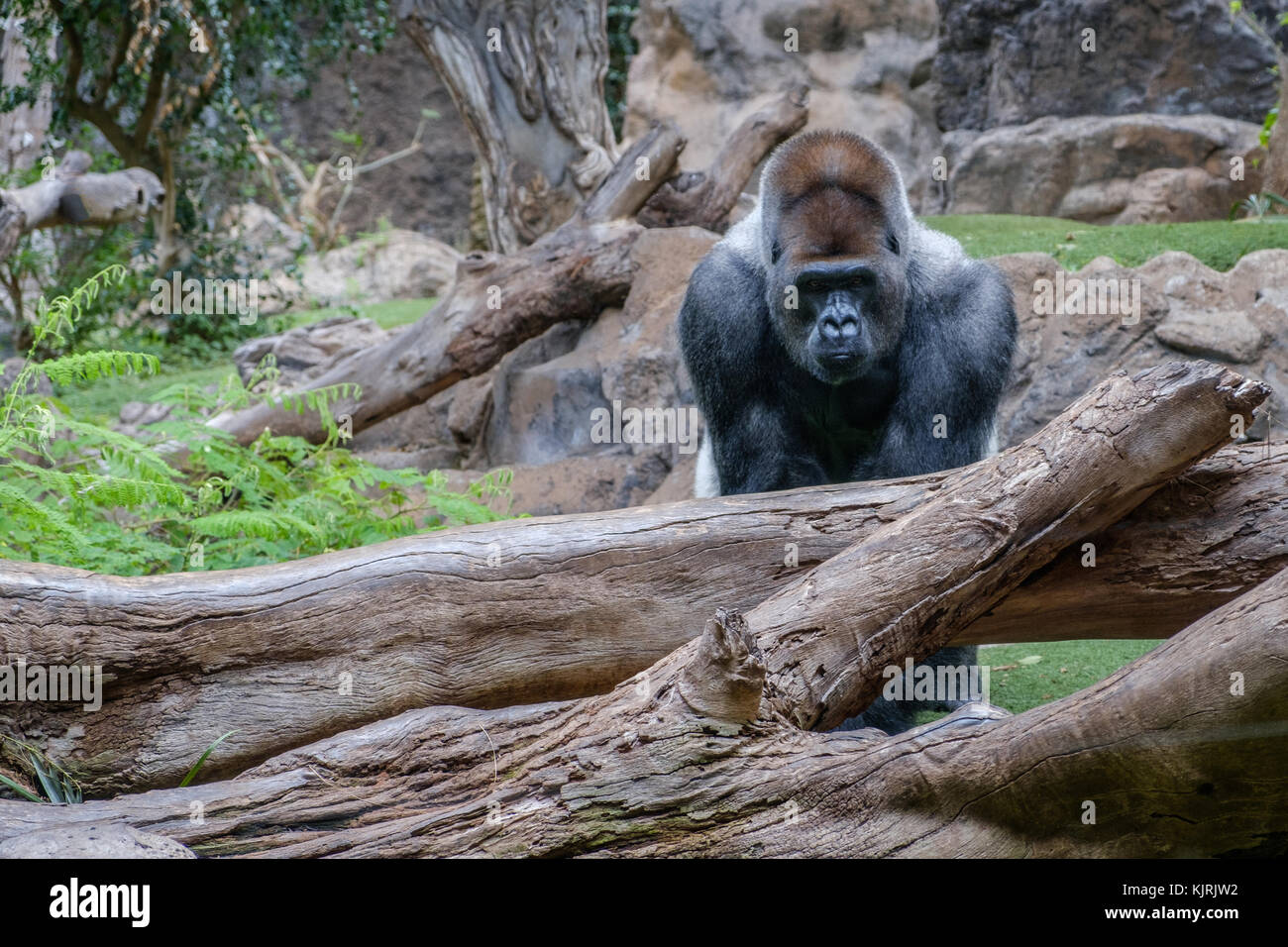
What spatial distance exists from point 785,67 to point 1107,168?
3.12 m

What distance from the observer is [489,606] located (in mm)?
2695

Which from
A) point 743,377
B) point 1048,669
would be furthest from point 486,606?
point 1048,669

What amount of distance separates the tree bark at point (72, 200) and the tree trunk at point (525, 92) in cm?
211

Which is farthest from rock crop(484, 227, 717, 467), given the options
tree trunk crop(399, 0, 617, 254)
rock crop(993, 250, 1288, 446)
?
rock crop(993, 250, 1288, 446)

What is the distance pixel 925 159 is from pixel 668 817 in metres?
9.35

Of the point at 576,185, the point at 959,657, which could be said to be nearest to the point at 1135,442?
the point at 959,657

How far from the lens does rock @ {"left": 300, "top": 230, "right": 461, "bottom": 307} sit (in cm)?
1138

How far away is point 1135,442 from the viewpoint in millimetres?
2447

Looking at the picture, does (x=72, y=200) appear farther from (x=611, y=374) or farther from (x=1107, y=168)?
(x=1107, y=168)

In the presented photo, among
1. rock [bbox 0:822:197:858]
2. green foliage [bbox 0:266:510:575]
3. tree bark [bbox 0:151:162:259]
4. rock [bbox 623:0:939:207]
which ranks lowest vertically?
rock [bbox 0:822:197:858]

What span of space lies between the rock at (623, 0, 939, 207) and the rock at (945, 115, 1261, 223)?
1.42m

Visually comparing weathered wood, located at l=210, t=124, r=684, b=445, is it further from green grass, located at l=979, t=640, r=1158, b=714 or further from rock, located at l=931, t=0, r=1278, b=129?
rock, located at l=931, t=0, r=1278, b=129

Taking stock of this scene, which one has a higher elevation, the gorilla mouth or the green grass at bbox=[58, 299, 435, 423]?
the green grass at bbox=[58, 299, 435, 423]

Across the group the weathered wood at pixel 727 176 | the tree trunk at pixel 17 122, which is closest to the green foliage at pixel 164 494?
the weathered wood at pixel 727 176
